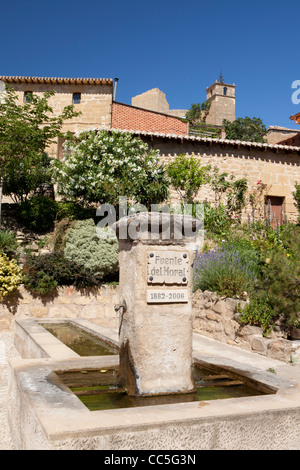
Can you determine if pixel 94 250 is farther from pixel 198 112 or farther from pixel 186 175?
pixel 198 112

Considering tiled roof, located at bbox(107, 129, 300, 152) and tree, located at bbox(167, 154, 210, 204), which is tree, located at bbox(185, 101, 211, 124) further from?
tree, located at bbox(167, 154, 210, 204)

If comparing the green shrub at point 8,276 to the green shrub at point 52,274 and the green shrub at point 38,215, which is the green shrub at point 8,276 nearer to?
the green shrub at point 52,274

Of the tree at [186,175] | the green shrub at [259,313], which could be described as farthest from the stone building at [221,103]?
the green shrub at [259,313]

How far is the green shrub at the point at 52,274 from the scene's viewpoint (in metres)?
8.39

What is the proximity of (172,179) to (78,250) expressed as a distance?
22.0 feet

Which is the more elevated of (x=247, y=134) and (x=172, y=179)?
(x=247, y=134)

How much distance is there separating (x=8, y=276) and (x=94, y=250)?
212cm

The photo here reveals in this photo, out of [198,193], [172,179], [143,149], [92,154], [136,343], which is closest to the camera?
[136,343]

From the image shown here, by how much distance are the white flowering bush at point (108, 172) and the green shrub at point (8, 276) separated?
171 inches
